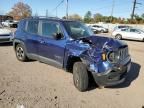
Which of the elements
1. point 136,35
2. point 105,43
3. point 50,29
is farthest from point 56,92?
point 136,35

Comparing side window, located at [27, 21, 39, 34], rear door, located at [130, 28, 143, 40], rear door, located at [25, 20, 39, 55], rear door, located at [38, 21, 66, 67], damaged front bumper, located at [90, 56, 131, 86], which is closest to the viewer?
damaged front bumper, located at [90, 56, 131, 86]

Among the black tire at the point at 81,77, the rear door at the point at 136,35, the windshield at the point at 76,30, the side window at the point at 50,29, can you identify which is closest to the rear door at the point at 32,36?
the side window at the point at 50,29

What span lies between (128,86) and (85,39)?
→ 1810 millimetres

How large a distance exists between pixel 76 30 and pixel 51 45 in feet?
2.91

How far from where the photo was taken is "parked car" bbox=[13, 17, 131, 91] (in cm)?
550

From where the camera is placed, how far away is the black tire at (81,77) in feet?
18.6

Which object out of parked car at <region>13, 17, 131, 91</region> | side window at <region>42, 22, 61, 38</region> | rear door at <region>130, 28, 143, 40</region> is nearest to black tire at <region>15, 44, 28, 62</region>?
parked car at <region>13, 17, 131, 91</region>

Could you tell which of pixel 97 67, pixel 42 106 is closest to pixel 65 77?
pixel 97 67

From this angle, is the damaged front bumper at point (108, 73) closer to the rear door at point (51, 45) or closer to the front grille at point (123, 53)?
the front grille at point (123, 53)

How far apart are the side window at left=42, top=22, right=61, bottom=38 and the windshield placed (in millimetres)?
297

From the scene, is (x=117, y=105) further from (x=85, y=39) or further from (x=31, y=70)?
(x=31, y=70)

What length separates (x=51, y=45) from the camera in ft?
22.2

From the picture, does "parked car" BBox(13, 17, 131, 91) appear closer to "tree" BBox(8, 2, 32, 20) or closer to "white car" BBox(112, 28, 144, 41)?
"white car" BBox(112, 28, 144, 41)

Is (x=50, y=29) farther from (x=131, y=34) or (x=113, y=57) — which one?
A: (x=131, y=34)
